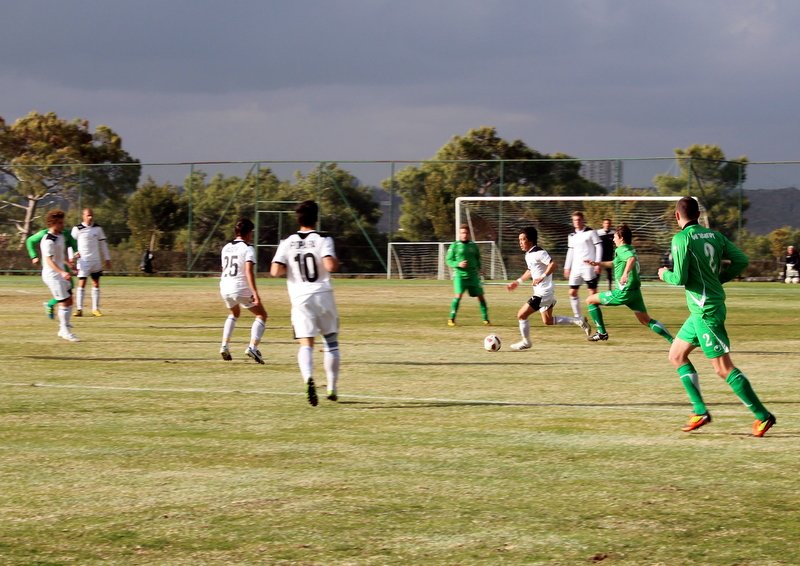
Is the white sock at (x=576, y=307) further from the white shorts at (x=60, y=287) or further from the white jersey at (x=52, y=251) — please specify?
the white jersey at (x=52, y=251)

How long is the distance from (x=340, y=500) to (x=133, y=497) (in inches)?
52.6

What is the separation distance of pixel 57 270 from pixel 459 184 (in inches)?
1226

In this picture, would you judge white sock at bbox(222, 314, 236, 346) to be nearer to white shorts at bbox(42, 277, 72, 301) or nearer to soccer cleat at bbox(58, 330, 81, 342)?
white shorts at bbox(42, 277, 72, 301)

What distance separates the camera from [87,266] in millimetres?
26141

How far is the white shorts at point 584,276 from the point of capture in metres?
22.0

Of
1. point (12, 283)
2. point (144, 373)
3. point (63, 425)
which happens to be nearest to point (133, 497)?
point (63, 425)

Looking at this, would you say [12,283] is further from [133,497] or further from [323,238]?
[133,497]

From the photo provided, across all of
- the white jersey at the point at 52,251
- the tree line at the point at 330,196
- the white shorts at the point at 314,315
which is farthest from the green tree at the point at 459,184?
the white shorts at the point at 314,315

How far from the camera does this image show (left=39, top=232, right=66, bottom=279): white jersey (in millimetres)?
18766

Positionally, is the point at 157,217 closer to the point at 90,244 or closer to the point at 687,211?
the point at 90,244

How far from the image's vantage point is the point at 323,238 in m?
11.6

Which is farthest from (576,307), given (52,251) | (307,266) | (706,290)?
(706,290)

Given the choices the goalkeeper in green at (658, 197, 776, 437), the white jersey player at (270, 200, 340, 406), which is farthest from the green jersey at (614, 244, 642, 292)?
the goalkeeper in green at (658, 197, 776, 437)

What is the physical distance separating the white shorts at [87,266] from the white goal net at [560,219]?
17391 millimetres
